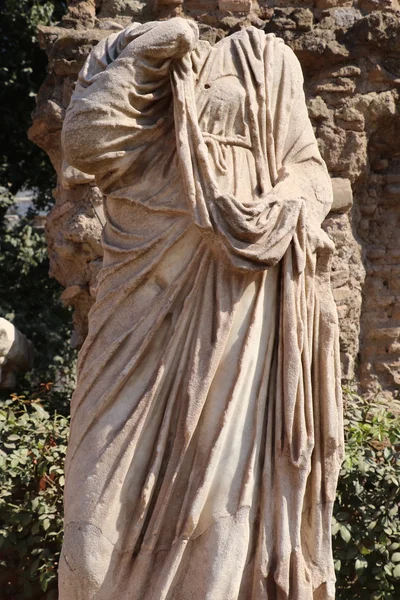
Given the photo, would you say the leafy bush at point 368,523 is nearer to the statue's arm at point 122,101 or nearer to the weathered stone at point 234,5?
the statue's arm at point 122,101

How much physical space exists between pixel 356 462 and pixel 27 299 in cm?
546

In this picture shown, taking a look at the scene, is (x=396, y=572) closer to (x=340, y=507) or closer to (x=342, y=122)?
(x=340, y=507)

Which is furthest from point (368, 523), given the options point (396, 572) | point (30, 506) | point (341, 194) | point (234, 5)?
point (234, 5)

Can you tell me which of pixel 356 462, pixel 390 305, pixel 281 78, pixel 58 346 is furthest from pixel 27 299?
pixel 281 78

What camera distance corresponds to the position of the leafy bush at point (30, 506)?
216 inches

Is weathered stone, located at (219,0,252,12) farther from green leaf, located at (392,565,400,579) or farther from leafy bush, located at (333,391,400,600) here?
green leaf, located at (392,565,400,579)

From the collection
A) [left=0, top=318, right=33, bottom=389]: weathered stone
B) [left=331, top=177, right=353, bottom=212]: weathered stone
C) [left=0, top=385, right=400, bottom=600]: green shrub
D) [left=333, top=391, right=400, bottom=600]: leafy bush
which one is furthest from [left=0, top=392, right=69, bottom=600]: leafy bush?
[left=331, top=177, right=353, bottom=212]: weathered stone

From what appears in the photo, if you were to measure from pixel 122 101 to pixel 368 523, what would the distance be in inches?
109

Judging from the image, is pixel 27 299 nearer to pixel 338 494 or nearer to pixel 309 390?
pixel 338 494

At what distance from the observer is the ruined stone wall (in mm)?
6344

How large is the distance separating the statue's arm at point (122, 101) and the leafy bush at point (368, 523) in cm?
249

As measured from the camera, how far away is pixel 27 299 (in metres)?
10.2

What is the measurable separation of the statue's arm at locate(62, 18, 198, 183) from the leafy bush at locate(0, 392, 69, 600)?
8.24ft

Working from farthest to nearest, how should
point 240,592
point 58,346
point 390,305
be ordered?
point 58,346 → point 390,305 → point 240,592
